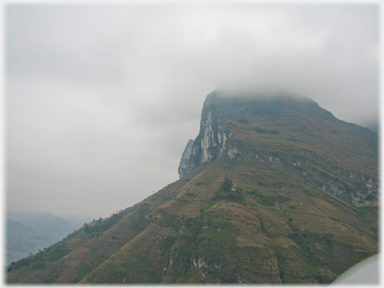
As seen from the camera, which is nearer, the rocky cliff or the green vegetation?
the green vegetation

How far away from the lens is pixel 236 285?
178 feet

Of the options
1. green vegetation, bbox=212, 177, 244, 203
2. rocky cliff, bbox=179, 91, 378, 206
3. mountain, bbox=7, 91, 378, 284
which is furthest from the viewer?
rocky cliff, bbox=179, 91, 378, 206

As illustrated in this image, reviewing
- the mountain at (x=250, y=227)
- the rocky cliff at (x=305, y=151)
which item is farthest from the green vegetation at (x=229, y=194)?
the rocky cliff at (x=305, y=151)

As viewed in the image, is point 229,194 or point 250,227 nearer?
point 250,227

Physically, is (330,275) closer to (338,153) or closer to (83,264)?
(83,264)

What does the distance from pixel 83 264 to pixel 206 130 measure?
469 ft

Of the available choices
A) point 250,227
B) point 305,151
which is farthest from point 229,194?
point 305,151

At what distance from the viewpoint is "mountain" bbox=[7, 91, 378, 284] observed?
60.0 metres

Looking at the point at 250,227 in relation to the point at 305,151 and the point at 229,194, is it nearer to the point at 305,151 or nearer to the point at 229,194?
the point at 229,194

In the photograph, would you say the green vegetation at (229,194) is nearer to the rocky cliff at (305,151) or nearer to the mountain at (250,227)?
the mountain at (250,227)

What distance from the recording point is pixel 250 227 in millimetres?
71062

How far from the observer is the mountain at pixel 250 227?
197 feet

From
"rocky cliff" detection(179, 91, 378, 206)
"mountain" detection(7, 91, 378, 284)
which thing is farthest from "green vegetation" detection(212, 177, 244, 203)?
"rocky cliff" detection(179, 91, 378, 206)

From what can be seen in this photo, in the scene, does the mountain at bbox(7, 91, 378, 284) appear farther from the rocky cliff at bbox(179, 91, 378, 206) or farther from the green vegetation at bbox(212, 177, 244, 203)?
the rocky cliff at bbox(179, 91, 378, 206)
